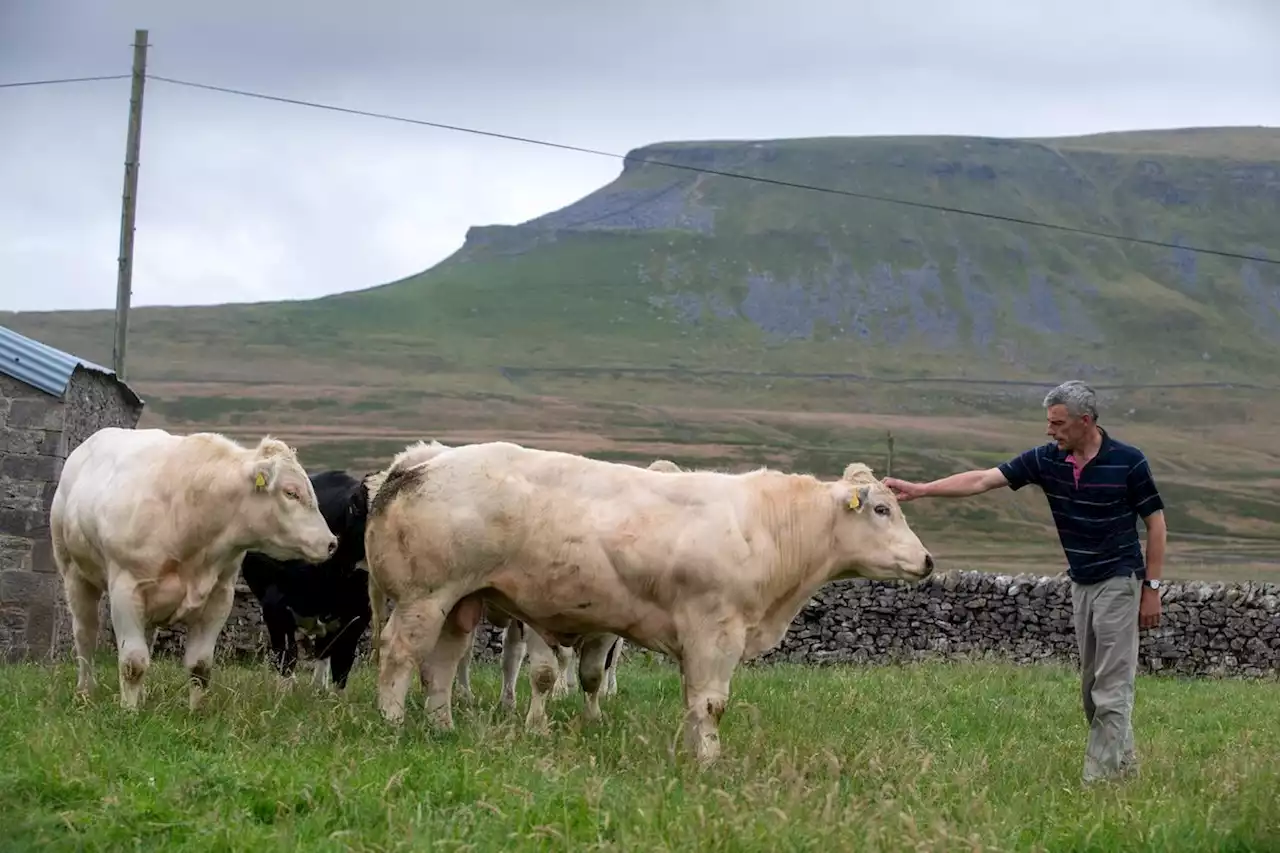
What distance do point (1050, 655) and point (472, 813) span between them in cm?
1560

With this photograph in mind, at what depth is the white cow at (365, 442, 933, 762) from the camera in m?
10.0

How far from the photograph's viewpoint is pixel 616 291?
19250cm

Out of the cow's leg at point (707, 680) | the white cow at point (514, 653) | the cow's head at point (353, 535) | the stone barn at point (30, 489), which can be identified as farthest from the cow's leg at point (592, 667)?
the stone barn at point (30, 489)

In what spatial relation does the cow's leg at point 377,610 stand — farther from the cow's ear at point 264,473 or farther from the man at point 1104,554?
the man at point 1104,554

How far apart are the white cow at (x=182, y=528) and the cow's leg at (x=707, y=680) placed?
2769mm

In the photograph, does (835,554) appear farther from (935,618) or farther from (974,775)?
(935,618)

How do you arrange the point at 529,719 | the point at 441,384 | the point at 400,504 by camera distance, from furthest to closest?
1. the point at 441,384
2. the point at 529,719
3. the point at 400,504

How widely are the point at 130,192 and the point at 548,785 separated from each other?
14.9 m

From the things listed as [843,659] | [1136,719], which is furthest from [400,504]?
[843,659]

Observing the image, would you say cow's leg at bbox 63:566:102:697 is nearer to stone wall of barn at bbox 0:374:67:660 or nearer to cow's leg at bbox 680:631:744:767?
stone wall of barn at bbox 0:374:67:660

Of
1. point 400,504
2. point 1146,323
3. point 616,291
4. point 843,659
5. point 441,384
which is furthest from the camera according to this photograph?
point 616,291

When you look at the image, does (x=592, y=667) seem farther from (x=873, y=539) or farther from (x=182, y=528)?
(x=182, y=528)

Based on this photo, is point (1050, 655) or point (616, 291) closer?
point (1050, 655)

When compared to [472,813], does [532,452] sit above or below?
above
